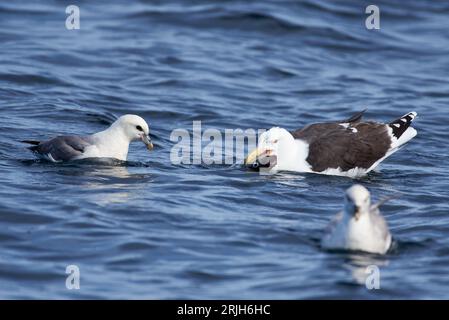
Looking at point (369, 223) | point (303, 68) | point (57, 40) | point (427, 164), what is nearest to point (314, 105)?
point (303, 68)

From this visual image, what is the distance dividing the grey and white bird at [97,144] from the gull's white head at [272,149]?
4.29ft

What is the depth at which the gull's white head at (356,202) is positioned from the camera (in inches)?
351

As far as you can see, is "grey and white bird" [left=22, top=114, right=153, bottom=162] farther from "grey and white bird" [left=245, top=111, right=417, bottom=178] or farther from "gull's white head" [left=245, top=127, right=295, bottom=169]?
"grey and white bird" [left=245, top=111, right=417, bottom=178]

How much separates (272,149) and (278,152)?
0.08 meters

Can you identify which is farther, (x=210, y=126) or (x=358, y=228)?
(x=210, y=126)

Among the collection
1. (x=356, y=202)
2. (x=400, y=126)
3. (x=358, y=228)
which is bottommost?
(x=358, y=228)

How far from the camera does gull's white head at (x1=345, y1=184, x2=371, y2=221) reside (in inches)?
351

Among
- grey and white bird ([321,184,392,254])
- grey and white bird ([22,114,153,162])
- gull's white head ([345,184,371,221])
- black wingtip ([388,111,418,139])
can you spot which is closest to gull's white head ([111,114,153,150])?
grey and white bird ([22,114,153,162])

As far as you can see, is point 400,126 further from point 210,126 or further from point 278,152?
point 210,126

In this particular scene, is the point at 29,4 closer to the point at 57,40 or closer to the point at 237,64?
the point at 57,40

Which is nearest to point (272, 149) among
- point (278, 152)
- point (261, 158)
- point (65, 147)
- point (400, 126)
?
point (278, 152)

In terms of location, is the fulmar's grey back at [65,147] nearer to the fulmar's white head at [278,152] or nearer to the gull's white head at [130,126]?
the gull's white head at [130,126]

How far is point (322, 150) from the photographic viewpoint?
488 inches

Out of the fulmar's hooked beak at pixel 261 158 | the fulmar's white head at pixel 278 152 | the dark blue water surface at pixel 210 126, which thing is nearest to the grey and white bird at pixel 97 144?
the dark blue water surface at pixel 210 126
